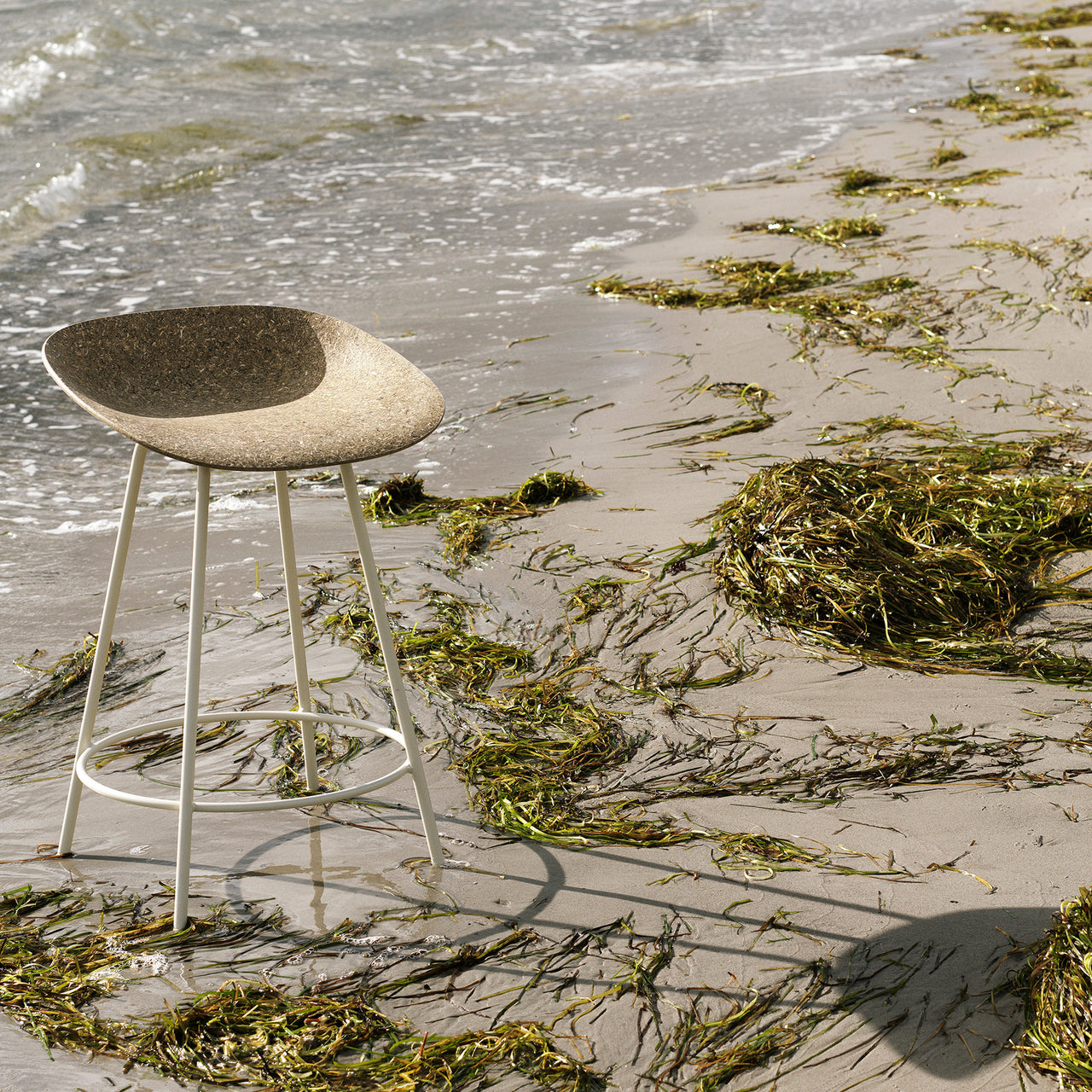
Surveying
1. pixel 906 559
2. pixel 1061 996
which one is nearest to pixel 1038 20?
pixel 906 559

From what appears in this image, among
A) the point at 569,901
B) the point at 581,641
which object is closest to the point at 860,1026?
the point at 569,901

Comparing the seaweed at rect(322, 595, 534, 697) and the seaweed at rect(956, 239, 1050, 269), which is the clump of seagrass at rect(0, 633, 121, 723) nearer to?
the seaweed at rect(322, 595, 534, 697)

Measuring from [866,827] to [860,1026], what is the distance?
1.76 ft

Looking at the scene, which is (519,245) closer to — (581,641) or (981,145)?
(981,145)

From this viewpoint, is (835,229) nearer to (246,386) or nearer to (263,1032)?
(246,386)

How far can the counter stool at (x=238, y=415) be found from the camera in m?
1.87

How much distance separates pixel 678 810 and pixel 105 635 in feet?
4.15

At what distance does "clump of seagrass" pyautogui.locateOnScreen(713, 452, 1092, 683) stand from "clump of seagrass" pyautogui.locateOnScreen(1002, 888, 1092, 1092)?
967mm

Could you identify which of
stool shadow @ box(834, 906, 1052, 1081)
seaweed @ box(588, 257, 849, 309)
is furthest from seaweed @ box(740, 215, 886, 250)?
stool shadow @ box(834, 906, 1052, 1081)

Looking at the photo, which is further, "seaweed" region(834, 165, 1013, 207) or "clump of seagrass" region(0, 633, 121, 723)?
"seaweed" region(834, 165, 1013, 207)

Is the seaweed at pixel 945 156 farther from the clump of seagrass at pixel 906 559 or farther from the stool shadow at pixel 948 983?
the stool shadow at pixel 948 983

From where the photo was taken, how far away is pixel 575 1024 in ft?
5.87

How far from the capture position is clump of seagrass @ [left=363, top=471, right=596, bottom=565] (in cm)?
373

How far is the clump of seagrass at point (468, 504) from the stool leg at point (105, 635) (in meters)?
1.58
